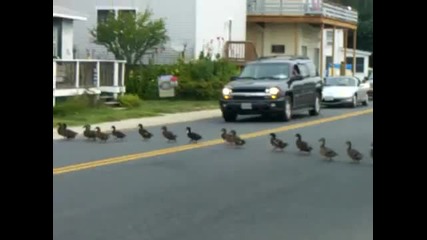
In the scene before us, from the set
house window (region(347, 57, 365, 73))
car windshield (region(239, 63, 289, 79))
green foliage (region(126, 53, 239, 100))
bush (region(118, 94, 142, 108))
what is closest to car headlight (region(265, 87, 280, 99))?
car windshield (region(239, 63, 289, 79))

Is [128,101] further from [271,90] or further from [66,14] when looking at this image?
[271,90]

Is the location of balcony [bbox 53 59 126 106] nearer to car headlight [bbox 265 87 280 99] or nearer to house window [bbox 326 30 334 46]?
car headlight [bbox 265 87 280 99]

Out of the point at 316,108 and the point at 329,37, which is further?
the point at 329,37

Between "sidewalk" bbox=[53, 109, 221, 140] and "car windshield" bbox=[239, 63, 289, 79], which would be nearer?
"sidewalk" bbox=[53, 109, 221, 140]

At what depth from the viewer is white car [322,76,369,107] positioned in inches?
1379

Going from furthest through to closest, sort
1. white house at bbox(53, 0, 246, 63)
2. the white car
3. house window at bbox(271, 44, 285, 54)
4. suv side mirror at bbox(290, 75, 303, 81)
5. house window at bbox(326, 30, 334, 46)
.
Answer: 1. house window at bbox(326, 30, 334, 46)
2. house window at bbox(271, 44, 285, 54)
3. white house at bbox(53, 0, 246, 63)
4. the white car
5. suv side mirror at bbox(290, 75, 303, 81)

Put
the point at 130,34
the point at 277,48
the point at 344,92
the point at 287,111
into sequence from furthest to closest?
1. the point at 277,48
2. the point at 130,34
3. the point at 344,92
4. the point at 287,111

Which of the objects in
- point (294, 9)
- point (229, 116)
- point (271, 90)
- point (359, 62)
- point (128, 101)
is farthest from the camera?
point (359, 62)

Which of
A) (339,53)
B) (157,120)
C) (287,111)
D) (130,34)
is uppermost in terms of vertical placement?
(130,34)

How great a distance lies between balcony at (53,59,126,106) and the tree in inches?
138

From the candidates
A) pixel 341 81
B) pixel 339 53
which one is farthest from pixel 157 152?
pixel 339 53

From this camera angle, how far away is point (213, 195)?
1184cm

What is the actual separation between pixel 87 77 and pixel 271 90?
7829mm
